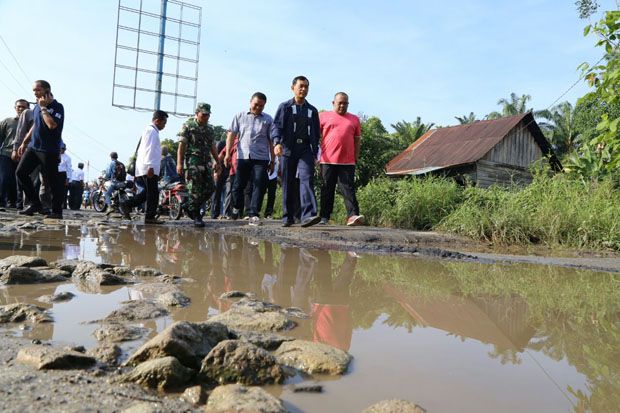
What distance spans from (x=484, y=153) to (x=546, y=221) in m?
16.7

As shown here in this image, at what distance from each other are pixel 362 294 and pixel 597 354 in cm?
109

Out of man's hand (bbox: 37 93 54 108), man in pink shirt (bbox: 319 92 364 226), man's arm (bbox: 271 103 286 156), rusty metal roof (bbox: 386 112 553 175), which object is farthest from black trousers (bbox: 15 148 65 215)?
rusty metal roof (bbox: 386 112 553 175)

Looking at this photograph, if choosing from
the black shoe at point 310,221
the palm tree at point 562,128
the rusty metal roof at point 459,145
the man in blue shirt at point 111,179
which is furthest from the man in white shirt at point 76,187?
the palm tree at point 562,128

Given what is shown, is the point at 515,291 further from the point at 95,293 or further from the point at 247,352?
the point at 95,293

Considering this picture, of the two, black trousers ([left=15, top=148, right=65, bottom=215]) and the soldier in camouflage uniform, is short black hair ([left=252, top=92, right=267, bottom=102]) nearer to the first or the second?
the soldier in camouflage uniform

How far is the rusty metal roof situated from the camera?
880 inches

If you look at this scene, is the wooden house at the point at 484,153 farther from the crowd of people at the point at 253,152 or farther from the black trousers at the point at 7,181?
the black trousers at the point at 7,181

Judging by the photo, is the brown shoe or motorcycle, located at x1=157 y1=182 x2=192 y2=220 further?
motorcycle, located at x1=157 y1=182 x2=192 y2=220

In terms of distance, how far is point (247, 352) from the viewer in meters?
1.34

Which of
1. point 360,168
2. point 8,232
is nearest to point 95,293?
point 8,232

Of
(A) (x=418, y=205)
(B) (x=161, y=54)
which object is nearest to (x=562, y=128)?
(B) (x=161, y=54)

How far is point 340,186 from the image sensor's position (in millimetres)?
6340

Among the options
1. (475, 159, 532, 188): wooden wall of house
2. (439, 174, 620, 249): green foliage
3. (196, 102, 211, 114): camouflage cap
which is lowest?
(439, 174, 620, 249): green foliage

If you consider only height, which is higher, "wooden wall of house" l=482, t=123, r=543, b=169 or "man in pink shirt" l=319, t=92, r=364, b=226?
"wooden wall of house" l=482, t=123, r=543, b=169
